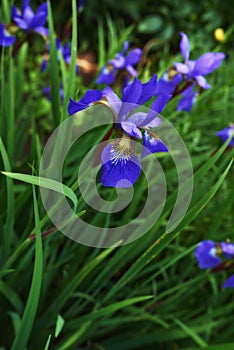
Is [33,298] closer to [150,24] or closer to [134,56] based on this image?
[134,56]

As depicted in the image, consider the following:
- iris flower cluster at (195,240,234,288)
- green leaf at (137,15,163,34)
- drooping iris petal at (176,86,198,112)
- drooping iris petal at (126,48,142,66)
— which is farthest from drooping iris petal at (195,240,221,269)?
green leaf at (137,15,163,34)

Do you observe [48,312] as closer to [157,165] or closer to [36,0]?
[157,165]

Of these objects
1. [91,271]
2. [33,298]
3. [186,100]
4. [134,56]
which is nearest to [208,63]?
[186,100]

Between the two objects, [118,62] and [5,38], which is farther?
[118,62]

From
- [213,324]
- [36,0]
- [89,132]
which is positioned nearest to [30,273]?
[89,132]

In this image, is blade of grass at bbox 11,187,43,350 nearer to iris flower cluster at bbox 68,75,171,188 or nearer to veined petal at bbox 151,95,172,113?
iris flower cluster at bbox 68,75,171,188

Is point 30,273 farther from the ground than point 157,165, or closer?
closer
